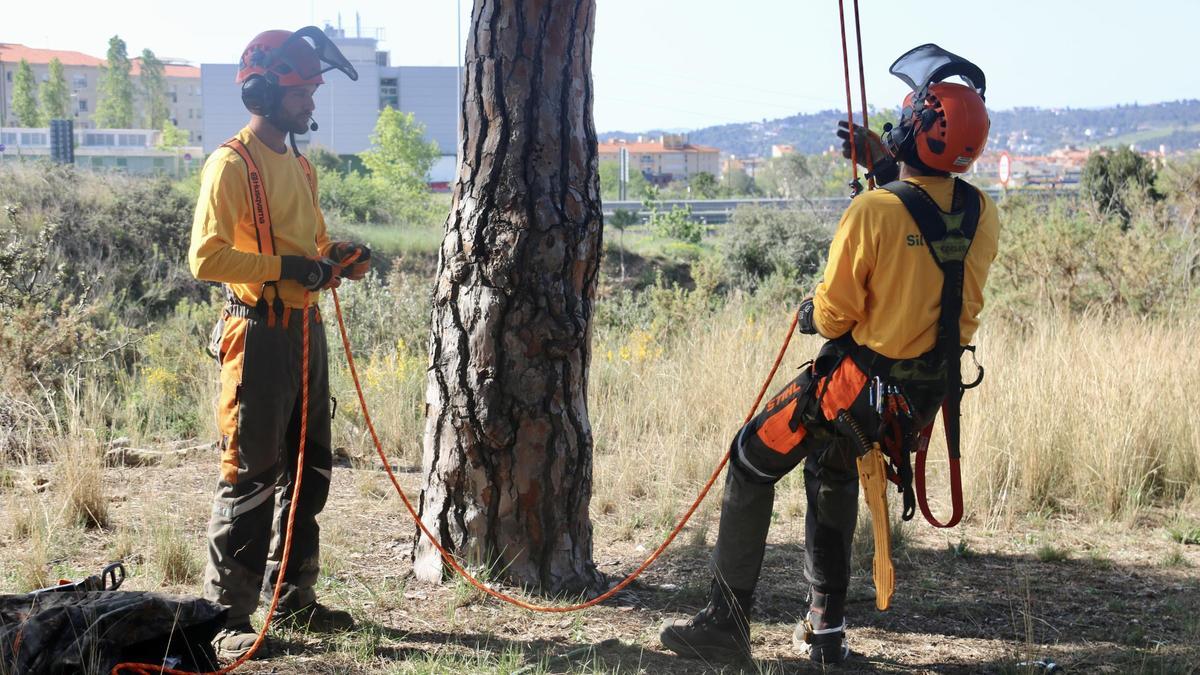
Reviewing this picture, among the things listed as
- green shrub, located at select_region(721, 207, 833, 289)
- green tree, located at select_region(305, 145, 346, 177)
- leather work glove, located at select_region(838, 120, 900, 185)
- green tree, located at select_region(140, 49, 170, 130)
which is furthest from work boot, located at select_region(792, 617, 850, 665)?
green tree, located at select_region(140, 49, 170, 130)

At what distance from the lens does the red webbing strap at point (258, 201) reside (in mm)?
4055

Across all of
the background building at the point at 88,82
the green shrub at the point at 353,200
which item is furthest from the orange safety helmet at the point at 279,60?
the background building at the point at 88,82

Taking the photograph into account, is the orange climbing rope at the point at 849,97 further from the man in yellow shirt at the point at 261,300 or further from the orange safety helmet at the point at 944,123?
the man in yellow shirt at the point at 261,300

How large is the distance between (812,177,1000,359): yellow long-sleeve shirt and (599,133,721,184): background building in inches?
5154

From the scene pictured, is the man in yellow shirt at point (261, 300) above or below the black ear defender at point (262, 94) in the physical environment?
below

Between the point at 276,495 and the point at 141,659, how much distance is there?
111 cm

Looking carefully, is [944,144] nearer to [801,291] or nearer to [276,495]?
[276,495]

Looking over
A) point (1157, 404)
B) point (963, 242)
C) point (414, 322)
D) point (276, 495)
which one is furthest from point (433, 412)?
point (414, 322)

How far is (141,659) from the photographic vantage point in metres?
3.63

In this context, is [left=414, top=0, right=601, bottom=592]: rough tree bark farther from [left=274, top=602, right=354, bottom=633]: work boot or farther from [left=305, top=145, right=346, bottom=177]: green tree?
[left=305, top=145, right=346, bottom=177]: green tree

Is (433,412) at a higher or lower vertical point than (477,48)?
lower

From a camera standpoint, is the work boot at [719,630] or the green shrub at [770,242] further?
the green shrub at [770,242]

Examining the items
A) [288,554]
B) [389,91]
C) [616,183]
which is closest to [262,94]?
[288,554]

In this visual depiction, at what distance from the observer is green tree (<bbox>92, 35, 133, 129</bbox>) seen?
106562 millimetres
